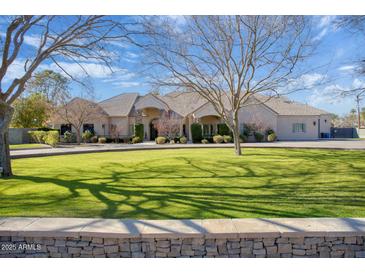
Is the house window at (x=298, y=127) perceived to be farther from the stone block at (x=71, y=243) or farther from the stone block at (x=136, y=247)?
the stone block at (x=71, y=243)

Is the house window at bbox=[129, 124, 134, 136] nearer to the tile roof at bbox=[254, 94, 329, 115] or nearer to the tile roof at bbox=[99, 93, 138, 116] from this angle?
the tile roof at bbox=[99, 93, 138, 116]

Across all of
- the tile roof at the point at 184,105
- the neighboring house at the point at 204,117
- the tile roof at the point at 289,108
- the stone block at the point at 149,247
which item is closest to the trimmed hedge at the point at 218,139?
the neighboring house at the point at 204,117

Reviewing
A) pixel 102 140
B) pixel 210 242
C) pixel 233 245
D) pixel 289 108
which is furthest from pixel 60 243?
pixel 289 108

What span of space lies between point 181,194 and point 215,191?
0.94 metres

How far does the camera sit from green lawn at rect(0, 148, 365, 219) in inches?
198

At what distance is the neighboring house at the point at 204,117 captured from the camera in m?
31.3

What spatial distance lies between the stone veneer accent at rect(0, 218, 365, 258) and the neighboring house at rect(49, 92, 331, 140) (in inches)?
1041

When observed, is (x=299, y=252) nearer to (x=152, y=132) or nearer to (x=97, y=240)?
(x=97, y=240)

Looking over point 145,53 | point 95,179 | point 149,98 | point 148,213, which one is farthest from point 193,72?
point 149,98

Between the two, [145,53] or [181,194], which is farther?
[145,53]

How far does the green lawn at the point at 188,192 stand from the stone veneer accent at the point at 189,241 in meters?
0.86

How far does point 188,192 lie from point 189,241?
9.29 feet
